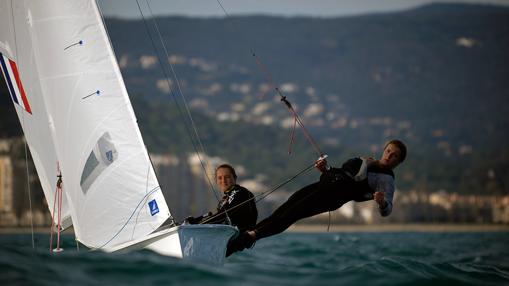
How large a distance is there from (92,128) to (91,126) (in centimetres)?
3

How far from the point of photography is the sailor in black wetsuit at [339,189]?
1162cm

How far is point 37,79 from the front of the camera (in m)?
13.1

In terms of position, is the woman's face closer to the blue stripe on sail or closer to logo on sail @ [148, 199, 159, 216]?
logo on sail @ [148, 199, 159, 216]

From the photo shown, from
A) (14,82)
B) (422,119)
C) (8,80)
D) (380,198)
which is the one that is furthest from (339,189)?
(422,119)

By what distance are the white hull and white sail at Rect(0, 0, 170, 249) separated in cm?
58

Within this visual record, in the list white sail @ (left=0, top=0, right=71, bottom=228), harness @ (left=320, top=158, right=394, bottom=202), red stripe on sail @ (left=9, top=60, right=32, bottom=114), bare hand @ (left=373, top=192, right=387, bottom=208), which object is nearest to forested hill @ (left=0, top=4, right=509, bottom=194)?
white sail @ (left=0, top=0, right=71, bottom=228)

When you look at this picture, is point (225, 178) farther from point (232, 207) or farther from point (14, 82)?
point (14, 82)

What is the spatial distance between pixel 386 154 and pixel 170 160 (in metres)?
94.4

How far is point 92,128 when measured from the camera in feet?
41.0

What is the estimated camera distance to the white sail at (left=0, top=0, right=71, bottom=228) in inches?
516

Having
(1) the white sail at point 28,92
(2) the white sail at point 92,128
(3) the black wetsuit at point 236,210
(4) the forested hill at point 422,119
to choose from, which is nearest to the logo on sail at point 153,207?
(2) the white sail at point 92,128

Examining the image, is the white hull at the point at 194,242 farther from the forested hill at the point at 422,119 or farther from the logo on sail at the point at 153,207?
the forested hill at the point at 422,119

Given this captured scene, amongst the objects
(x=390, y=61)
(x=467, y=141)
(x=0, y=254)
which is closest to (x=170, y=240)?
(x=0, y=254)

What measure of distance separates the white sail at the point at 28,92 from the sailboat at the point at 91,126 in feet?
0.24
